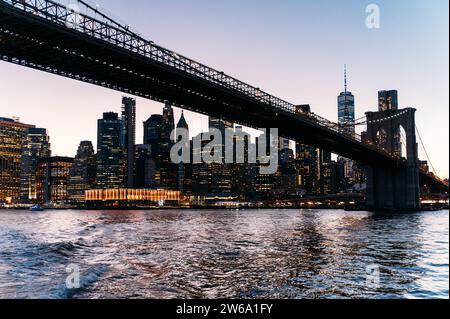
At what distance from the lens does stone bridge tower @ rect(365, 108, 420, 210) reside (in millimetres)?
94375

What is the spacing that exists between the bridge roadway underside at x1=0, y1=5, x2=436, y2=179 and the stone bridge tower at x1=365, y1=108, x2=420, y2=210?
29615 millimetres

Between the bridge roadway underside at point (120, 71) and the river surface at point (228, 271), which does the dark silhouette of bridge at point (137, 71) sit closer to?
the bridge roadway underside at point (120, 71)

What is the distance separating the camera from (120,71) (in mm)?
45406

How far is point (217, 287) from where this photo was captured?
564 inches

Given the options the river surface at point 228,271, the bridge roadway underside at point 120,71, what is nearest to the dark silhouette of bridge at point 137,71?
the bridge roadway underside at point 120,71

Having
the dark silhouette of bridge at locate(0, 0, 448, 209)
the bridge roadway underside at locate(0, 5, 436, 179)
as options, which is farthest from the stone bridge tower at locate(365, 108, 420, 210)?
the bridge roadway underside at locate(0, 5, 436, 179)

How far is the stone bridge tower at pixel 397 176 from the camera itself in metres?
94.4

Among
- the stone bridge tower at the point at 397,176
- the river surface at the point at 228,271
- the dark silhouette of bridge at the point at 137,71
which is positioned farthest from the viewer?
the stone bridge tower at the point at 397,176

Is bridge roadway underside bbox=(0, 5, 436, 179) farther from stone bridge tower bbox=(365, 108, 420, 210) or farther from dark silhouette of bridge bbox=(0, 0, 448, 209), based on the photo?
stone bridge tower bbox=(365, 108, 420, 210)

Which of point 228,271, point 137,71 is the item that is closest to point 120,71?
point 137,71

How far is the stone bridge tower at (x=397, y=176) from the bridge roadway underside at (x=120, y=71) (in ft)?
97.2

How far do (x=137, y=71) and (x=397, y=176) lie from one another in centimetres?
6914

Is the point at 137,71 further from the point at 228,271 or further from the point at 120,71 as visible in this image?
the point at 228,271
